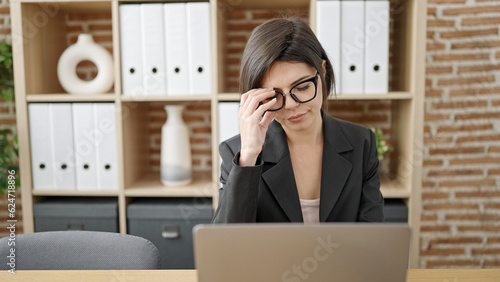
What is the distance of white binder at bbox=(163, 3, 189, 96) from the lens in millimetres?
2211

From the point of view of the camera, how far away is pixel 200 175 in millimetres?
2666

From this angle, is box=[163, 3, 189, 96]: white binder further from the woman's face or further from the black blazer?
the woman's face

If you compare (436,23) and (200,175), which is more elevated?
(436,23)

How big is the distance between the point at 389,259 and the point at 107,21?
2.35m

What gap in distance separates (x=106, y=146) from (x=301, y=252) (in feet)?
5.74

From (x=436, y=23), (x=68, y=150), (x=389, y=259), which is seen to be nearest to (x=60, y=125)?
(x=68, y=150)

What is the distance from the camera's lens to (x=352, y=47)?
217cm

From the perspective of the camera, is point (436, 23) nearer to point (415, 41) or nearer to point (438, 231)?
point (415, 41)

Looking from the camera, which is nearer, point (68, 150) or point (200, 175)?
point (68, 150)

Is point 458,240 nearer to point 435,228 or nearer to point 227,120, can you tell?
point 435,228

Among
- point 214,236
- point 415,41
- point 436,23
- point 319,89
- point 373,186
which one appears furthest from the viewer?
point 436,23

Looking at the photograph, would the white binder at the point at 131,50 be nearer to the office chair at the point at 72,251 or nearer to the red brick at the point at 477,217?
the office chair at the point at 72,251

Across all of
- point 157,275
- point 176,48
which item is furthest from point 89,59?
point 157,275

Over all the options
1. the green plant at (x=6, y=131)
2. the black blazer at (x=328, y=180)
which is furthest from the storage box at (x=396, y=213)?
the green plant at (x=6, y=131)
